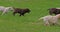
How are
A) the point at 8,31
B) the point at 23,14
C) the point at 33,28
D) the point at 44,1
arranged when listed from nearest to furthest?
the point at 8,31 < the point at 33,28 < the point at 23,14 < the point at 44,1

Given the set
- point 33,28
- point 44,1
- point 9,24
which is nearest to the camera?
point 33,28

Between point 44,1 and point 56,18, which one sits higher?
point 44,1

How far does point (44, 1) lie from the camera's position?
30562 mm

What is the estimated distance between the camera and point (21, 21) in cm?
1559

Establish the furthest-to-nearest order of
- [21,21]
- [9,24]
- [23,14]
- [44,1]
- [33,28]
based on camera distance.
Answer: [44,1] → [23,14] → [21,21] → [9,24] → [33,28]

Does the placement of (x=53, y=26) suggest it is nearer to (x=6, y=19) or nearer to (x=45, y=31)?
(x=45, y=31)

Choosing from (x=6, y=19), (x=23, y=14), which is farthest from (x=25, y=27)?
(x=23, y=14)

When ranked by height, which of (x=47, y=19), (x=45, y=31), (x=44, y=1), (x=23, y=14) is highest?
(x=44, y=1)

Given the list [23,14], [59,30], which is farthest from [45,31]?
[23,14]

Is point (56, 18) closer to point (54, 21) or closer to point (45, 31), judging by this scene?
point (54, 21)

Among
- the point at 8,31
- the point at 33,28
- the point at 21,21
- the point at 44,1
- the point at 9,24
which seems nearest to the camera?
the point at 8,31

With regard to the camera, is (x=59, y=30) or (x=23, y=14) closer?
(x=59, y=30)

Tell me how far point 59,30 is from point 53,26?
102 centimetres

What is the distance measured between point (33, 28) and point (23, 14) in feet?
17.0
